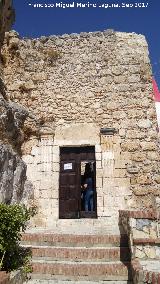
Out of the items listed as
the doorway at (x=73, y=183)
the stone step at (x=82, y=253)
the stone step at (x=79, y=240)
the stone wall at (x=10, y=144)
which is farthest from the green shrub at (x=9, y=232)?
the doorway at (x=73, y=183)

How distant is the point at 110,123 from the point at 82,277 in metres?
4.87

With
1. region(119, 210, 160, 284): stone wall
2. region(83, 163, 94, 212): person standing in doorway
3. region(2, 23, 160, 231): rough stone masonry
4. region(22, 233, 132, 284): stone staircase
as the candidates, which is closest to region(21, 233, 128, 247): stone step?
region(22, 233, 132, 284): stone staircase

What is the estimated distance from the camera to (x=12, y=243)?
4.48m

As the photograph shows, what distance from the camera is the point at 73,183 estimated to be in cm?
863

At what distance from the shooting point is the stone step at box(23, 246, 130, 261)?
5.29 metres

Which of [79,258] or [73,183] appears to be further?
[73,183]

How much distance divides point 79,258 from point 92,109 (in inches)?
186

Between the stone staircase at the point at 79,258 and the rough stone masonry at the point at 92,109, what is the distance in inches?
83.1

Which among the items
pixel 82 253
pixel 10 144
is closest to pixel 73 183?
pixel 10 144

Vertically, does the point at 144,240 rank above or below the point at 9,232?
below

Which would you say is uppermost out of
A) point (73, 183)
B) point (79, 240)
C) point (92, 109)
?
point (92, 109)

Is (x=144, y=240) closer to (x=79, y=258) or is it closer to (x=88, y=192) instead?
(x=79, y=258)

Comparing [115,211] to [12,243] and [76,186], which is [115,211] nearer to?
[76,186]

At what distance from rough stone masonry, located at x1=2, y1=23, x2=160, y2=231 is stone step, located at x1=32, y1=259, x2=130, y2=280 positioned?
116 inches
